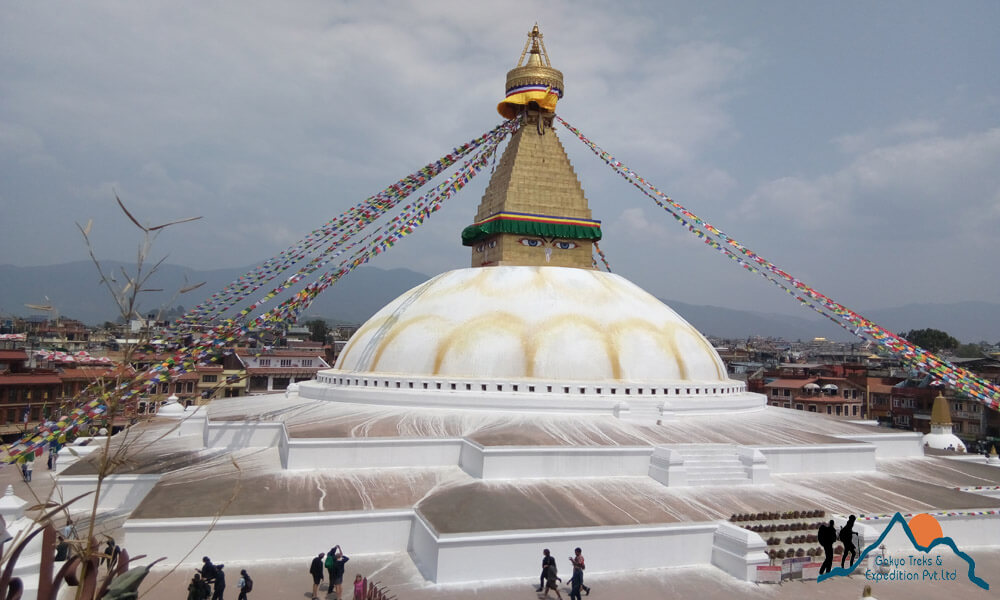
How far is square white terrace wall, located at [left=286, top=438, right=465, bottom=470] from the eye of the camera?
10938mm

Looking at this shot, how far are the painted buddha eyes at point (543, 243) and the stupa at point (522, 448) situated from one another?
0.06m

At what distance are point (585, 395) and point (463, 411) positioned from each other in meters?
2.67

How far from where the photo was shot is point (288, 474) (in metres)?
10.7

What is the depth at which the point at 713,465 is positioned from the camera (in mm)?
11391

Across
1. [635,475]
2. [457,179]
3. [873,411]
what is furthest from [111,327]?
[873,411]

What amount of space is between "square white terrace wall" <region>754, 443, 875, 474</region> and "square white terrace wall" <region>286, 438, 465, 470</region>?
578cm

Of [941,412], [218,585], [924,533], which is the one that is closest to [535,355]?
[924,533]

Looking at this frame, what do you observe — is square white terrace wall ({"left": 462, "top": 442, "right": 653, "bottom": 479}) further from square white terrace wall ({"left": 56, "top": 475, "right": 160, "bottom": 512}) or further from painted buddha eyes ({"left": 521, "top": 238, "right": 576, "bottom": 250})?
painted buddha eyes ({"left": 521, "top": 238, "right": 576, "bottom": 250})

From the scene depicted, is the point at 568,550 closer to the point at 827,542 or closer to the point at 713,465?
the point at 827,542

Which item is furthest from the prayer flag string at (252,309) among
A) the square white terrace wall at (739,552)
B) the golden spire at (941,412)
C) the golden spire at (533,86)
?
the golden spire at (941,412)

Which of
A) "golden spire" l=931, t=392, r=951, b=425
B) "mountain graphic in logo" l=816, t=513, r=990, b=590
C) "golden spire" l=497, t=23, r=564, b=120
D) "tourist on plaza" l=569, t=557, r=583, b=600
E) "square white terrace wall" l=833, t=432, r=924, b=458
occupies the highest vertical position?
"golden spire" l=497, t=23, r=564, b=120

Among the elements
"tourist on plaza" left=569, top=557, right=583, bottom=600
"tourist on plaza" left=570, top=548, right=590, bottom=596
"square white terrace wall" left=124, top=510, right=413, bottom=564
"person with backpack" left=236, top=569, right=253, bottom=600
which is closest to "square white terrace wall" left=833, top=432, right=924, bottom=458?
"tourist on plaza" left=570, top=548, right=590, bottom=596

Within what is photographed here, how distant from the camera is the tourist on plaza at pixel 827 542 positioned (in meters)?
8.38

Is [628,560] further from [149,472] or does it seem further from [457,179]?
[457,179]
